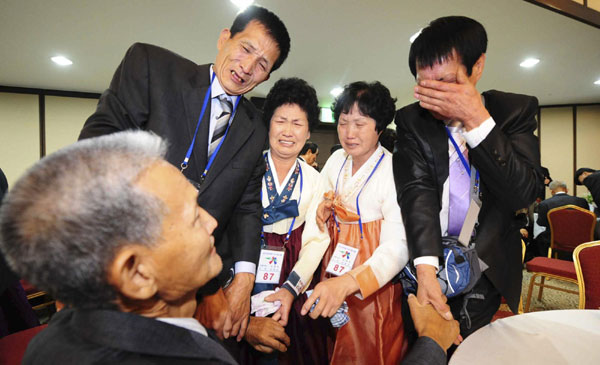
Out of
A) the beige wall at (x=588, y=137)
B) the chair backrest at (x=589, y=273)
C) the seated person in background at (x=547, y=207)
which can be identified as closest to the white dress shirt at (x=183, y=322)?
the chair backrest at (x=589, y=273)

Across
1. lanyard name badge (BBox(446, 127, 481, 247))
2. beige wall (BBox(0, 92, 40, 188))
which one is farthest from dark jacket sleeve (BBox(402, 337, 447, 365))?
beige wall (BBox(0, 92, 40, 188))

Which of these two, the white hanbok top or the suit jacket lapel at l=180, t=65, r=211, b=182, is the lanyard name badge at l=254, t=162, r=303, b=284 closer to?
the white hanbok top

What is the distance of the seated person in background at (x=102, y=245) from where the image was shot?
20.8 inches

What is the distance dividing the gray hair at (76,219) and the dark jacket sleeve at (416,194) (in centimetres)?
101

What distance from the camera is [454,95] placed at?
111 centimetres

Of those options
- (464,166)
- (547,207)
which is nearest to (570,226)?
(547,207)

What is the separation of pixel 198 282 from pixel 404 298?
1.12 m

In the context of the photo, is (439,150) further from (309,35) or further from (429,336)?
(309,35)

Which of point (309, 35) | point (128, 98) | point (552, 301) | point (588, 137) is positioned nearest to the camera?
point (128, 98)

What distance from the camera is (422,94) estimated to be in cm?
117

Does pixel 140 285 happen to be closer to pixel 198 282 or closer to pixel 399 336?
pixel 198 282

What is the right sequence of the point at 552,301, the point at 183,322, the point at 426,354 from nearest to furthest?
the point at 183,322, the point at 426,354, the point at 552,301

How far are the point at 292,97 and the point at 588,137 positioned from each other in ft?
34.8

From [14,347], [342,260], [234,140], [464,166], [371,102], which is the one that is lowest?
Answer: [14,347]
